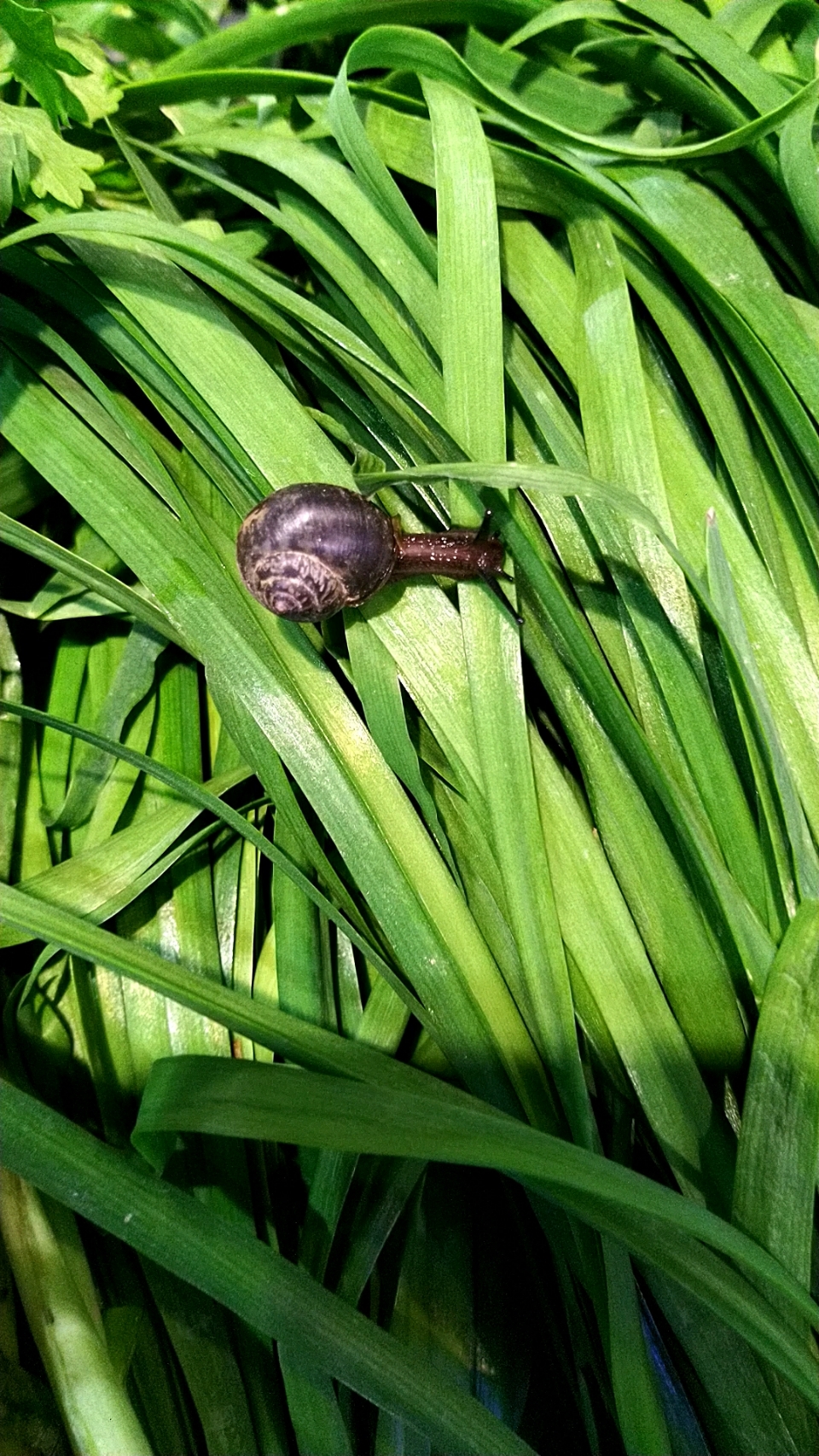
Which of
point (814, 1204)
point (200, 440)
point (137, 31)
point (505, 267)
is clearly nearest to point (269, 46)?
point (137, 31)

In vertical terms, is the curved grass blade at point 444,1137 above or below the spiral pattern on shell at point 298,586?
below

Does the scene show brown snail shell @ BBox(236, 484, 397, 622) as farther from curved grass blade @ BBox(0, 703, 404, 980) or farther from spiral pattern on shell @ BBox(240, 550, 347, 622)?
curved grass blade @ BBox(0, 703, 404, 980)

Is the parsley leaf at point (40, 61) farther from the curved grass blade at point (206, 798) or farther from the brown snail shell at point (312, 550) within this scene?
the curved grass blade at point (206, 798)

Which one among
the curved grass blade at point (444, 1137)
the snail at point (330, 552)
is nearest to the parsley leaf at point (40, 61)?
the snail at point (330, 552)

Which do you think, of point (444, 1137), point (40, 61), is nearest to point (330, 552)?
point (444, 1137)

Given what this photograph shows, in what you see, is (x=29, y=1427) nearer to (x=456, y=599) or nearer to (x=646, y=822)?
(x=646, y=822)

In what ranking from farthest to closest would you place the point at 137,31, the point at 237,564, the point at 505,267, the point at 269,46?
the point at 137,31
the point at 269,46
the point at 505,267
the point at 237,564
